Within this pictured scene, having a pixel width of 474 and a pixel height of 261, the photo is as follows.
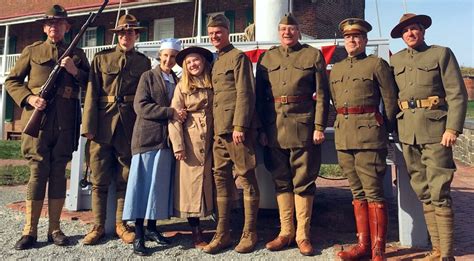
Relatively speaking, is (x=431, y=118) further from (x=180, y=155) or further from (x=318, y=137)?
(x=180, y=155)

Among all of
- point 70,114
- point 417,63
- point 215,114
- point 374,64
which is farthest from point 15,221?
point 417,63

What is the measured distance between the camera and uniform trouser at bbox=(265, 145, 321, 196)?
152 inches

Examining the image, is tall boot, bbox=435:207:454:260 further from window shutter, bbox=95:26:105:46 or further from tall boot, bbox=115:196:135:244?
window shutter, bbox=95:26:105:46

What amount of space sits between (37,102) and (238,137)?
1949 millimetres

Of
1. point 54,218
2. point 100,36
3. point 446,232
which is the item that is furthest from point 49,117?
point 100,36

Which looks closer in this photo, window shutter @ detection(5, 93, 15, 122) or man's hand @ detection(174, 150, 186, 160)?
man's hand @ detection(174, 150, 186, 160)

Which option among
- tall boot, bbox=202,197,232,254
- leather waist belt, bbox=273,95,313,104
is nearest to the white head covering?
leather waist belt, bbox=273,95,313,104

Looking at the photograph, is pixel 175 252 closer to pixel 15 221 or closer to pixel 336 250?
pixel 336 250

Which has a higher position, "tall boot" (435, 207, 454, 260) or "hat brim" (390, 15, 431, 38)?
"hat brim" (390, 15, 431, 38)

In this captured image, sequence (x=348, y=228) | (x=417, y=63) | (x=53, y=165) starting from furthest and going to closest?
(x=348, y=228)
(x=53, y=165)
(x=417, y=63)

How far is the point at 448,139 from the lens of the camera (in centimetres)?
341

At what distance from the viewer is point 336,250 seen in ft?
12.9

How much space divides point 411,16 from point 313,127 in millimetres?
1271

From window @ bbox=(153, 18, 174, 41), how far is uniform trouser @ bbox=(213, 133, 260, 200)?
53.3 ft
